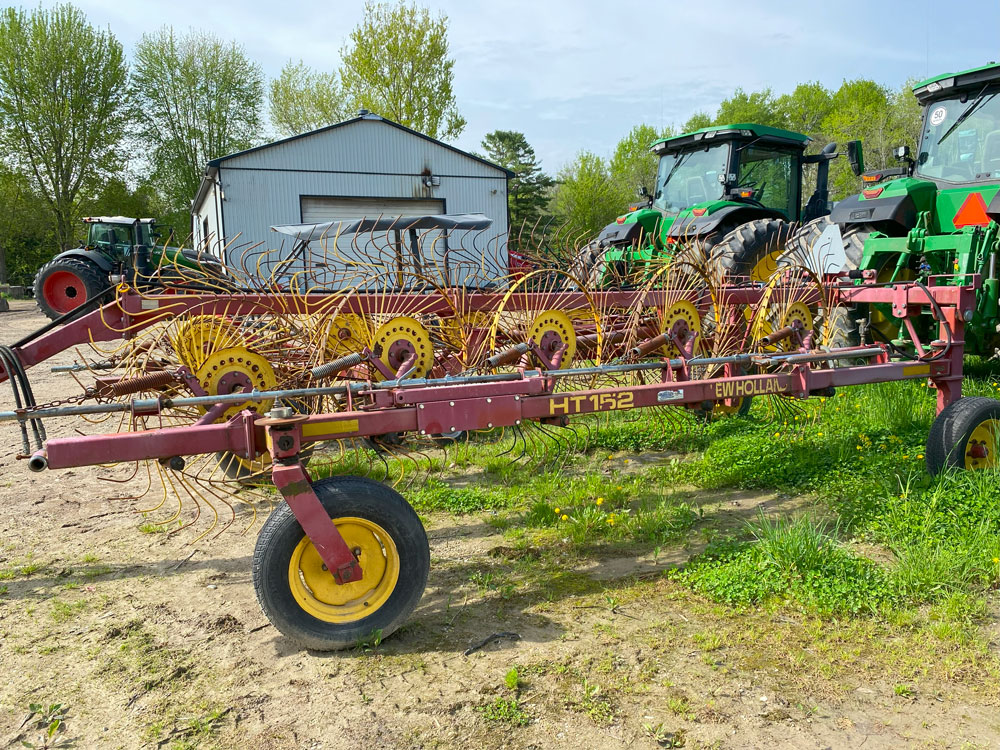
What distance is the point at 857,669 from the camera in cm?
273

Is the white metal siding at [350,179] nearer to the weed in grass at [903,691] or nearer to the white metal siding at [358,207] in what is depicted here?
the white metal siding at [358,207]

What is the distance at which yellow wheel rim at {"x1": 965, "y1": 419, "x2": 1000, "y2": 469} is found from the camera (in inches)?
174

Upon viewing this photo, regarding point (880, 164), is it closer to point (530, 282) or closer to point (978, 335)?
point (978, 335)

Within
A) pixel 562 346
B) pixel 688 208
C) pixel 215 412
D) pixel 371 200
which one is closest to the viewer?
pixel 215 412

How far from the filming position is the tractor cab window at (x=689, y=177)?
9664 millimetres

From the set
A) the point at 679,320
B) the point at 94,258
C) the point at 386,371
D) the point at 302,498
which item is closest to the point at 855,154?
the point at 679,320

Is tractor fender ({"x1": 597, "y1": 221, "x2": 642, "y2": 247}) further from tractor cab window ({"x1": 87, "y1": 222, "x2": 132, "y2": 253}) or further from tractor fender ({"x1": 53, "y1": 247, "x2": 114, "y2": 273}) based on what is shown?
tractor cab window ({"x1": 87, "y1": 222, "x2": 132, "y2": 253})

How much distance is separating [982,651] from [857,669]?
20.4 inches

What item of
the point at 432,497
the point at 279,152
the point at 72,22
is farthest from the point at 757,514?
the point at 72,22

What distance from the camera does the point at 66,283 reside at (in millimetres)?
13562

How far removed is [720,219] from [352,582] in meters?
6.96

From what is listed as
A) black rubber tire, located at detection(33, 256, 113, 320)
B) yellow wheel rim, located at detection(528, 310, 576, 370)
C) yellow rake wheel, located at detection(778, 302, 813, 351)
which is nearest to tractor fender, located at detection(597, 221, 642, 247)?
yellow rake wheel, located at detection(778, 302, 813, 351)

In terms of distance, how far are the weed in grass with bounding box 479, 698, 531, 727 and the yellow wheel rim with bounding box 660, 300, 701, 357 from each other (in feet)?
8.07

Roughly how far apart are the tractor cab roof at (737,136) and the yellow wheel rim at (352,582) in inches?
305
